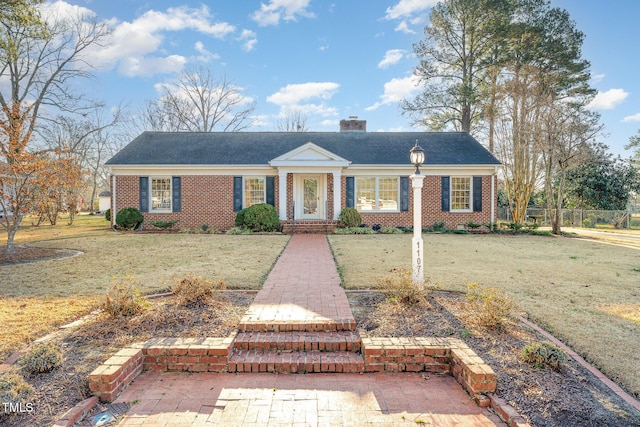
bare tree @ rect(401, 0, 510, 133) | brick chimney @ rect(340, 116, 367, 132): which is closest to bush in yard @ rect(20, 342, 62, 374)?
brick chimney @ rect(340, 116, 367, 132)

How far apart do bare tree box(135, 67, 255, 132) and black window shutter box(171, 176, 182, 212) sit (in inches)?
639

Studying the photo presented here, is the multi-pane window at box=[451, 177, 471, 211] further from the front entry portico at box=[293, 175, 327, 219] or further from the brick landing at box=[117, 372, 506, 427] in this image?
the brick landing at box=[117, 372, 506, 427]

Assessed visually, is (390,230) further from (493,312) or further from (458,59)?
(458,59)

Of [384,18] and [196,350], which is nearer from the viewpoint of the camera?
[196,350]

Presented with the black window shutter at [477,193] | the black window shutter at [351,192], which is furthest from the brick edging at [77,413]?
the black window shutter at [477,193]

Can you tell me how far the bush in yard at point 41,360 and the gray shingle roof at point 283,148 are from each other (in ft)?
45.5

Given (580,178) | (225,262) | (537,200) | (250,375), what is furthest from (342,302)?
(537,200)

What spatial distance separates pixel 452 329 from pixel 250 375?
2432mm

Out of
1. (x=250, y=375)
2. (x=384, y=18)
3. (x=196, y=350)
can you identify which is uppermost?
(x=384, y=18)

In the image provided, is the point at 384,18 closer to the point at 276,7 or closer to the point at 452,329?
the point at 276,7

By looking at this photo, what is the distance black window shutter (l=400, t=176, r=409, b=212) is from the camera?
16.8m

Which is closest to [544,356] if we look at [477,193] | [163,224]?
[477,193]

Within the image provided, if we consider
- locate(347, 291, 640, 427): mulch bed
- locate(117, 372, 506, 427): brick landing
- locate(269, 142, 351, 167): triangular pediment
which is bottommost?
locate(117, 372, 506, 427): brick landing

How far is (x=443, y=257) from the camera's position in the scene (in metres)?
9.43
